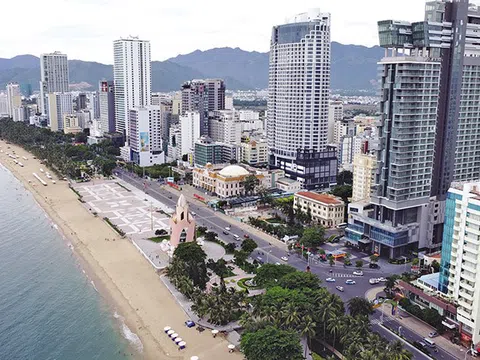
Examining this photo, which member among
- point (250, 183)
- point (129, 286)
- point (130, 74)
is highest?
point (130, 74)

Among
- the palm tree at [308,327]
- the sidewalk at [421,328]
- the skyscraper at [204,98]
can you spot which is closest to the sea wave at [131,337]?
the palm tree at [308,327]

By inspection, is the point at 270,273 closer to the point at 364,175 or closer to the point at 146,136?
the point at 364,175

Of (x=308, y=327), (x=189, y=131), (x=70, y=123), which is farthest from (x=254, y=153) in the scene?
(x=70, y=123)

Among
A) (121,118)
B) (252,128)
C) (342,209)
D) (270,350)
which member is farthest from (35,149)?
(270,350)

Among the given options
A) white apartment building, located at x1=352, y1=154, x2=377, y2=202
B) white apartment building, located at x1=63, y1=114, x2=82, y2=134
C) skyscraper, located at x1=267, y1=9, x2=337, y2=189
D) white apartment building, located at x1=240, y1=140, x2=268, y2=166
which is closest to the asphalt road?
white apartment building, located at x1=352, y1=154, x2=377, y2=202

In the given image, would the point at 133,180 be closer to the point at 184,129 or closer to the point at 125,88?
the point at 184,129

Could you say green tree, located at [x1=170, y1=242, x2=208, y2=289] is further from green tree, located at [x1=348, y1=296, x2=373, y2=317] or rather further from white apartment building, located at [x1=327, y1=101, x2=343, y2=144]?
white apartment building, located at [x1=327, y1=101, x2=343, y2=144]
